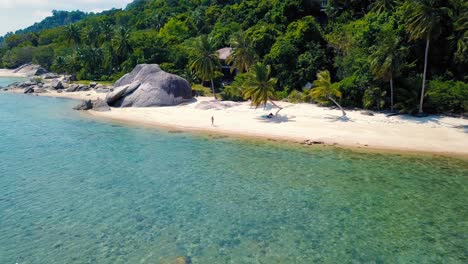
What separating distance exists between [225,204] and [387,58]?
2485cm

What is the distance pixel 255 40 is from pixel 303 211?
39.2 m

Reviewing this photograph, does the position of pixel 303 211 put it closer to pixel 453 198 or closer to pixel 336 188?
pixel 336 188

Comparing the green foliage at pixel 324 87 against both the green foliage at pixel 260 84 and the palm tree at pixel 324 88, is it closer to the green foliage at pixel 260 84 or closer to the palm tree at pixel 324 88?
the palm tree at pixel 324 88

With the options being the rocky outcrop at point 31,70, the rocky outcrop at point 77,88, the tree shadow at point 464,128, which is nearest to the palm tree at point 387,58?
the tree shadow at point 464,128

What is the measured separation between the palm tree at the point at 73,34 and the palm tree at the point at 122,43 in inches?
981

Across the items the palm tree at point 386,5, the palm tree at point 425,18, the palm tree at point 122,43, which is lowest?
the palm tree at point 425,18

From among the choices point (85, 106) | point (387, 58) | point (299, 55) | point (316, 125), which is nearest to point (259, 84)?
point (316, 125)

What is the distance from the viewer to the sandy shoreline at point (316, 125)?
31.8m

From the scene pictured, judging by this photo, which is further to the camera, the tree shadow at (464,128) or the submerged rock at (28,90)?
the submerged rock at (28,90)

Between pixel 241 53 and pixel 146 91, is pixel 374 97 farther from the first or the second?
pixel 146 91

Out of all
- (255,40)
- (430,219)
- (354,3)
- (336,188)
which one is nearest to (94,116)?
(255,40)

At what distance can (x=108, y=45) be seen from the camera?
80375mm

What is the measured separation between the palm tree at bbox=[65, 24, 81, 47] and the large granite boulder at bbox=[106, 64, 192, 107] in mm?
50977

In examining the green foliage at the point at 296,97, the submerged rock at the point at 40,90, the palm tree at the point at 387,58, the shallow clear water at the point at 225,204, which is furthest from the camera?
the submerged rock at the point at 40,90
